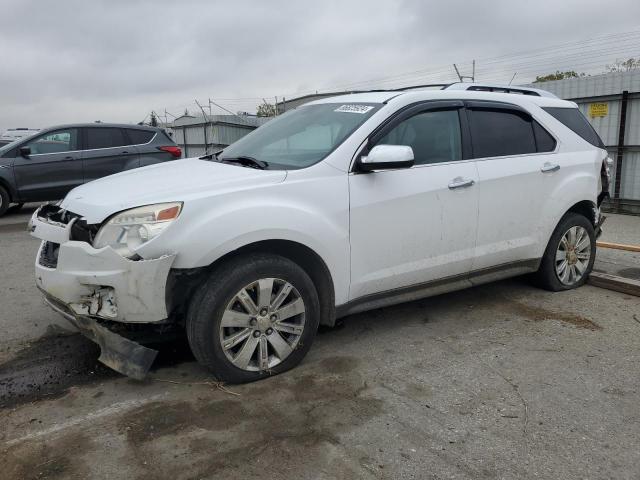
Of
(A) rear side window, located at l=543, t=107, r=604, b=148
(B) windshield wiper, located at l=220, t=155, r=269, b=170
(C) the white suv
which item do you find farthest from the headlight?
(A) rear side window, located at l=543, t=107, r=604, b=148

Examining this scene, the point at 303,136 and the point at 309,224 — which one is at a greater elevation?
the point at 303,136

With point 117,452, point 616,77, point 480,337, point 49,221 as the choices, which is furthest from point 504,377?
point 616,77

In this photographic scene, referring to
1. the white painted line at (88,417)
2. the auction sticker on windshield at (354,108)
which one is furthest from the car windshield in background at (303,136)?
the white painted line at (88,417)

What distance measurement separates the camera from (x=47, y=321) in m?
4.39

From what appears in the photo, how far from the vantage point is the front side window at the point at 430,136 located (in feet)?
12.7

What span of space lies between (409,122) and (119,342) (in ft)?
7.99

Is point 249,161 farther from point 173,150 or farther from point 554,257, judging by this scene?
point 173,150

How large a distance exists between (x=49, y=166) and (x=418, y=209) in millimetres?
8549

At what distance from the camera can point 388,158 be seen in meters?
3.46

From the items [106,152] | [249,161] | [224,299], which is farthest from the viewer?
[106,152]

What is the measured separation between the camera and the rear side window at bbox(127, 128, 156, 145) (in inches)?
417

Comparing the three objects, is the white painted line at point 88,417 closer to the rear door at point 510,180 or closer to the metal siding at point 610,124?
the rear door at point 510,180

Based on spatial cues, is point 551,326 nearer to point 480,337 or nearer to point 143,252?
point 480,337

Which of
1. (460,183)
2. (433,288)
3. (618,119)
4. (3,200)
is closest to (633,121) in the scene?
(618,119)
